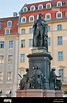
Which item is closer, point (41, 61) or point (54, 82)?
point (54, 82)

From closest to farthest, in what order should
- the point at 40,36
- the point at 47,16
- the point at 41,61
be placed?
the point at 41,61, the point at 40,36, the point at 47,16

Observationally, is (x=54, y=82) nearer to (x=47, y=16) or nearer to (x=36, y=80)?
(x=36, y=80)

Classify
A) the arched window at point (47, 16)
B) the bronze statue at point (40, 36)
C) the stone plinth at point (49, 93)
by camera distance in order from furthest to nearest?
the arched window at point (47, 16)
the bronze statue at point (40, 36)
the stone plinth at point (49, 93)

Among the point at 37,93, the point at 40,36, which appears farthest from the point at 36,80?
the point at 40,36

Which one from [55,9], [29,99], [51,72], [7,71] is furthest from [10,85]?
[29,99]

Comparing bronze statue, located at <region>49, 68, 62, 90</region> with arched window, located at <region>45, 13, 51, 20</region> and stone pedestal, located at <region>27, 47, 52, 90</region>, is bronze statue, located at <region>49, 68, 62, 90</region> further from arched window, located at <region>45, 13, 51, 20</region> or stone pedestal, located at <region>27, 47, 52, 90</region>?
arched window, located at <region>45, 13, 51, 20</region>

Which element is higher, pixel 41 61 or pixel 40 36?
pixel 40 36

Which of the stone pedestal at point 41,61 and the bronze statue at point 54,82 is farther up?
the stone pedestal at point 41,61

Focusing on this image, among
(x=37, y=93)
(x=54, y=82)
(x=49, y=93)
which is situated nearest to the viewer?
(x=37, y=93)

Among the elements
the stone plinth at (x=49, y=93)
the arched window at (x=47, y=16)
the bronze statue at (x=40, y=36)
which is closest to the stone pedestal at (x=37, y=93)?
the stone plinth at (x=49, y=93)

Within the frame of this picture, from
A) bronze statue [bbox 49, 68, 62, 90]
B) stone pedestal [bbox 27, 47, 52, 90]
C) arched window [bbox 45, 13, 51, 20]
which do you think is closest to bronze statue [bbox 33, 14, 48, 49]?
stone pedestal [bbox 27, 47, 52, 90]

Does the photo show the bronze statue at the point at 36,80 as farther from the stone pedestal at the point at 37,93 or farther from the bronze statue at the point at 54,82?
the bronze statue at the point at 54,82

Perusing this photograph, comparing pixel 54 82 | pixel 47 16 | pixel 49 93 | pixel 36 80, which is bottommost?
pixel 49 93

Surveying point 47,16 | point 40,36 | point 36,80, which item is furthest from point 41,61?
point 47,16
